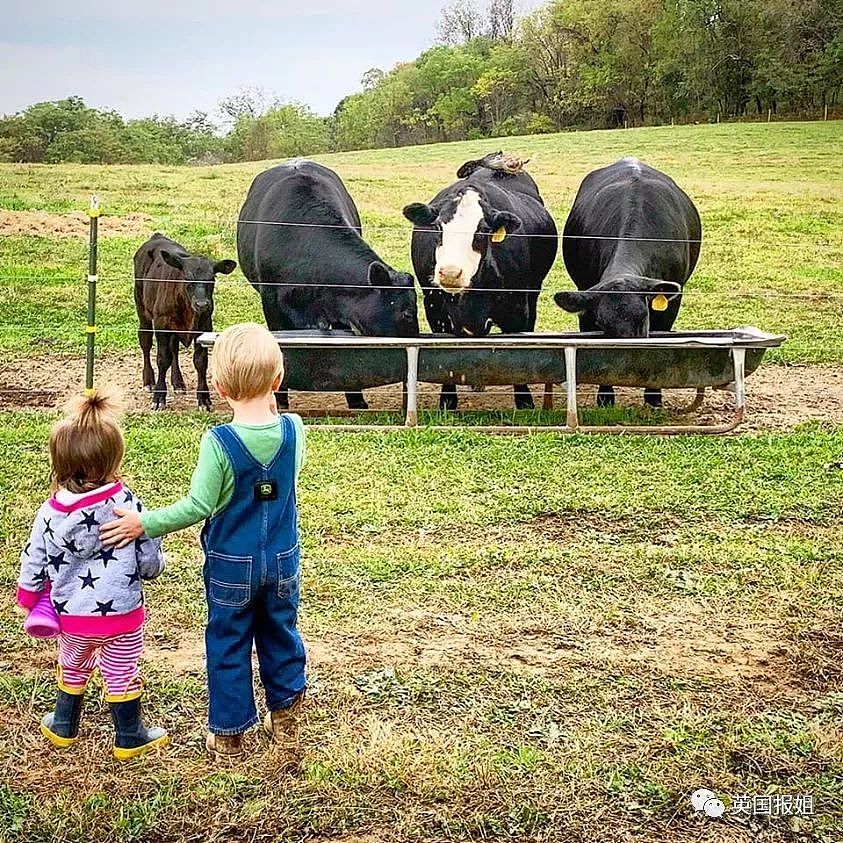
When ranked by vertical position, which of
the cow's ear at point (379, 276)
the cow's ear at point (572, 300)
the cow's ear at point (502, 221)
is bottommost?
the cow's ear at point (572, 300)

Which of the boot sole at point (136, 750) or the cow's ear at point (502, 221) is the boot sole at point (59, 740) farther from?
the cow's ear at point (502, 221)

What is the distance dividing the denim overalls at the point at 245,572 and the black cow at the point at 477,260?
16.0 ft

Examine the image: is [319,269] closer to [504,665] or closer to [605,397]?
[605,397]

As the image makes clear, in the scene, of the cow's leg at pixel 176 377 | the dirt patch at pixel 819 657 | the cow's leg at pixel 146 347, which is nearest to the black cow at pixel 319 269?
the cow's leg at pixel 176 377

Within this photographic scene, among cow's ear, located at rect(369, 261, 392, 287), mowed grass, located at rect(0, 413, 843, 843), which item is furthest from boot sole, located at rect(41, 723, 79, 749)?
cow's ear, located at rect(369, 261, 392, 287)

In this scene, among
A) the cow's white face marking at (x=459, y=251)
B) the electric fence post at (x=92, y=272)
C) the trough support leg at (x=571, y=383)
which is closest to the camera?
the electric fence post at (x=92, y=272)

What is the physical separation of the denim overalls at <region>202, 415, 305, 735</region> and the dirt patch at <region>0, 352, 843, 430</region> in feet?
15.1

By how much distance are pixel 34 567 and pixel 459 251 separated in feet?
17.6

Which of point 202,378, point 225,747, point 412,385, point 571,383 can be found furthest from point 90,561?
point 202,378

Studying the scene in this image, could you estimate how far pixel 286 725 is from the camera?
348 centimetres

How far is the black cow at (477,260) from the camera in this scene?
26.8ft

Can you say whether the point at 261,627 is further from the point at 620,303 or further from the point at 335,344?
the point at 620,303

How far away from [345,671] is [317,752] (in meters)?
0.62

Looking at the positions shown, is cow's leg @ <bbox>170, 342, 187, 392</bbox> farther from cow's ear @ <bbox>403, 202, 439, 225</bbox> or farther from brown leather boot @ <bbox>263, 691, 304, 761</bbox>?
brown leather boot @ <bbox>263, 691, 304, 761</bbox>
